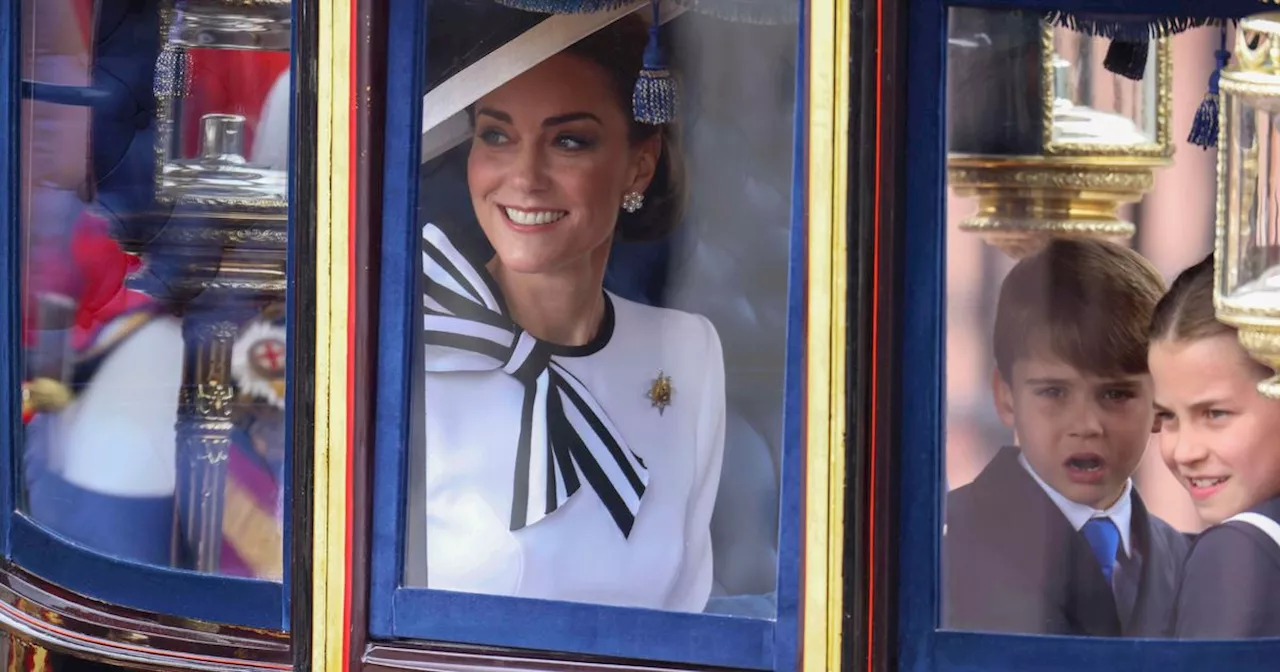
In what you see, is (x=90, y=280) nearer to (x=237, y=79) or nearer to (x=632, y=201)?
(x=237, y=79)

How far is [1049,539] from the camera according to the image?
103 inches

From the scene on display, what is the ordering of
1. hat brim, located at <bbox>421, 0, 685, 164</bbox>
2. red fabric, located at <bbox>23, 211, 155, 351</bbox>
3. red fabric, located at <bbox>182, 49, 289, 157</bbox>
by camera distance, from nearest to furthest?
hat brim, located at <bbox>421, 0, 685, 164</bbox>, red fabric, located at <bbox>182, 49, 289, 157</bbox>, red fabric, located at <bbox>23, 211, 155, 351</bbox>

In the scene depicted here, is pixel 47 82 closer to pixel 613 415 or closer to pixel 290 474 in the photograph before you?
pixel 290 474

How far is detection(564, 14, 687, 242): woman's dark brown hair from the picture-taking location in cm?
266

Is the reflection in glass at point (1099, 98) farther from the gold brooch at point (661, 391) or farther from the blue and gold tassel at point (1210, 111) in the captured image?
the gold brooch at point (661, 391)

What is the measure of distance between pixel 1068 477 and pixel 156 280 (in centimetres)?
160

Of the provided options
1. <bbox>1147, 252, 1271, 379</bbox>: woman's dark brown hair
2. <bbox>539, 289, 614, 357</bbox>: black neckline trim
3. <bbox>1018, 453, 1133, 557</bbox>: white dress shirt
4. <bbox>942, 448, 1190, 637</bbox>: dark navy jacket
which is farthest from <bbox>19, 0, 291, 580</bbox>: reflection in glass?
<bbox>1147, 252, 1271, 379</bbox>: woman's dark brown hair

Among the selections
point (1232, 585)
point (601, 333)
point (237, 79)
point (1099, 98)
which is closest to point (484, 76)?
point (601, 333)

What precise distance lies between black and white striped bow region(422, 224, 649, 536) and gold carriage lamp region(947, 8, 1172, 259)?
2.02ft

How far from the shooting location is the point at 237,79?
9.84 feet

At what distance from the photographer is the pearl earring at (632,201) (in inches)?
106

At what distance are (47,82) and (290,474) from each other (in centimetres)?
91

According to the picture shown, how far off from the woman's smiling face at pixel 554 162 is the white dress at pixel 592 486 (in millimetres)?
96

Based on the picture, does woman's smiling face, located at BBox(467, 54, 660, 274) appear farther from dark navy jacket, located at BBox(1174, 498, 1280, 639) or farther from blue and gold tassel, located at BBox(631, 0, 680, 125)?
dark navy jacket, located at BBox(1174, 498, 1280, 639)
